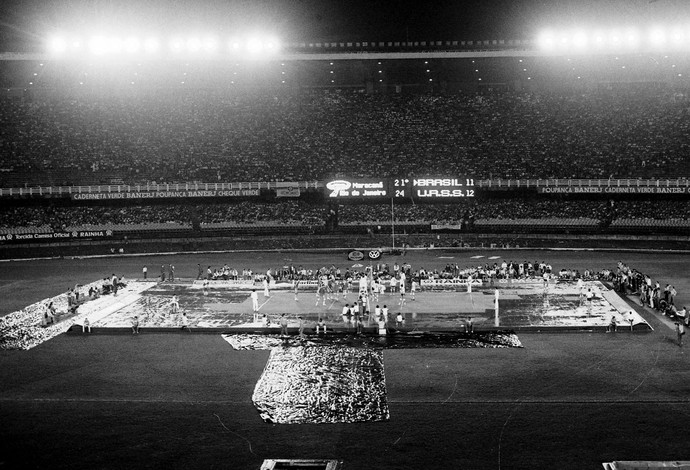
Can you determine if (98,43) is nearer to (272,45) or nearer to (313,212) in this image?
(272,45)

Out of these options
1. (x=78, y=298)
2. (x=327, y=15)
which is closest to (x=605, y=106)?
(x=327, y=15)

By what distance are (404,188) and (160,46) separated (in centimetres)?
2617

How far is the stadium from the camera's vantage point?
19797 millimetres

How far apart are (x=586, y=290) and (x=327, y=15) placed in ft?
127

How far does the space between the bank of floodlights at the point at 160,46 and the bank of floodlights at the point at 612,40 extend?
25.5 meters

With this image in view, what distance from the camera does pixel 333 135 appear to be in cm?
7019

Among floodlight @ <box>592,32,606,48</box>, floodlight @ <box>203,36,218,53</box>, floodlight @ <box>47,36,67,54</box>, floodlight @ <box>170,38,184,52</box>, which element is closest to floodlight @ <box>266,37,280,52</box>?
floodlight @ <box>203,36,218,53</box>

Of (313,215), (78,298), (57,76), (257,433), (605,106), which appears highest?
(57,76)

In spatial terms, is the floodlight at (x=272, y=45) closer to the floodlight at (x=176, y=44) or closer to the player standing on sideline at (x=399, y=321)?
the floodlight at (x=176, y=44)

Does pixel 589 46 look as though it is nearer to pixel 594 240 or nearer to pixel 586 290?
pixel 594 240

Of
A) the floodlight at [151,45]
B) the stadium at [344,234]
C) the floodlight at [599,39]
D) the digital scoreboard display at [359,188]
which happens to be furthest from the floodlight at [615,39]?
the floodlight at [151,45]

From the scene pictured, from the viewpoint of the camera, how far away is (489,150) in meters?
67.7

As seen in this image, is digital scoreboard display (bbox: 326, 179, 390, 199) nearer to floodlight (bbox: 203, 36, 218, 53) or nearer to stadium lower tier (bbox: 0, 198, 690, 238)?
stadium lower tier (bbox: 0, 198, 690, 238)

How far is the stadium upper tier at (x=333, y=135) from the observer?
214 ft
